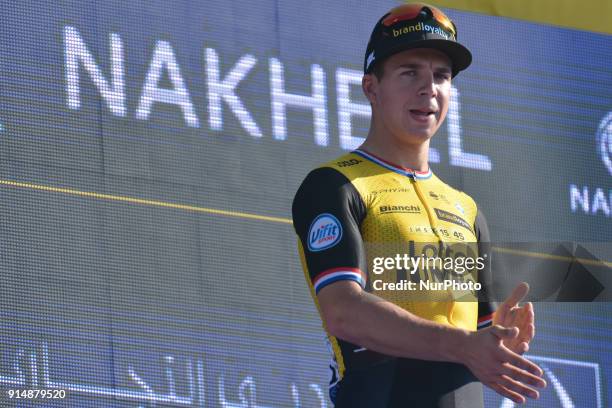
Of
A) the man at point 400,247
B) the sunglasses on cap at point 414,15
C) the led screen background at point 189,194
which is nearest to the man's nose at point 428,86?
the man at point 400,247

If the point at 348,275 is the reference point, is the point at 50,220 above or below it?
above

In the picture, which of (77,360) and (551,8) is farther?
(551,8)

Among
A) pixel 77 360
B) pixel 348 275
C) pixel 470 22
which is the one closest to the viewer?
pixel 348 275

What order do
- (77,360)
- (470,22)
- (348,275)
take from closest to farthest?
(348,275)
(77,360)
(470,22)

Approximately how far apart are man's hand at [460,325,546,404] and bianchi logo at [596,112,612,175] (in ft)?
10.8

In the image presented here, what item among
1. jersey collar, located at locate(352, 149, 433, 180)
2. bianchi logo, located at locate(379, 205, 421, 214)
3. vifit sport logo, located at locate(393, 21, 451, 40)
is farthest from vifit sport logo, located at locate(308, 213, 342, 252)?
vifit sport logo, located at locate(393, 21, 451, 40)

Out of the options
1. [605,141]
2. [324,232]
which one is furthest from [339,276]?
[605,141]

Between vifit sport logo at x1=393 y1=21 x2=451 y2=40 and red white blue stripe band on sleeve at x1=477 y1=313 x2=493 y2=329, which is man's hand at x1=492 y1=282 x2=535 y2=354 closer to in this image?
red white blue stripe band on sleeve at x1=477 y1=313 x2=493 y2=329

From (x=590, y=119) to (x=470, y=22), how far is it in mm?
655

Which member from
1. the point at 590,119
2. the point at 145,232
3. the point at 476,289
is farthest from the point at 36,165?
the point at 590,119

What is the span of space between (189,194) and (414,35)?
6.02 feet

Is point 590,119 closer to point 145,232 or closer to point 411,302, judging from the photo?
point 145,232

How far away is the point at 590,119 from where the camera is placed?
18.3ft

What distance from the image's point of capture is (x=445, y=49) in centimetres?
295
